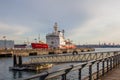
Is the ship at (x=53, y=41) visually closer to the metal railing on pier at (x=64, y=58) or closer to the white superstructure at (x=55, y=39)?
the white superstructure at (x=55, y=39)

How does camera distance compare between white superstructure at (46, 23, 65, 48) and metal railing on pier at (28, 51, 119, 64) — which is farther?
white superstructure at (46, 23, 65, 48)

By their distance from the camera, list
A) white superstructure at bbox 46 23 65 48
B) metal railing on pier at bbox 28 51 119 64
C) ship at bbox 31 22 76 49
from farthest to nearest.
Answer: white superstructure at bbox 46 23 65 48 < ship at bbox 31 22 76 49 < metal railing on pier at bbox 28 51 119 64

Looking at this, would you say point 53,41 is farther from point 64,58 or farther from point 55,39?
point 64,58

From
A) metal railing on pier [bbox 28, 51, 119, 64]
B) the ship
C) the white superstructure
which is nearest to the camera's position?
metal railing on pier [bbox 28, 51, 119, 64]

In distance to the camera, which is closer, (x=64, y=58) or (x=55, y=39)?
(x=64, y=58)

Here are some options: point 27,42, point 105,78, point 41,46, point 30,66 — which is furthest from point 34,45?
point 105,78

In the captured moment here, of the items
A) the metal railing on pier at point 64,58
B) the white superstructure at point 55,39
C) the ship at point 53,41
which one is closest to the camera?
the metal railing on pier at point 64,58

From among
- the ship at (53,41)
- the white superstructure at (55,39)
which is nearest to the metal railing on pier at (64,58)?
the ship at (53,41)

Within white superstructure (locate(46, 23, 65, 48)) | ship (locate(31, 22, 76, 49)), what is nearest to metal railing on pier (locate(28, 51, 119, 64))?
ship (locate(31, 22, 76, 49))

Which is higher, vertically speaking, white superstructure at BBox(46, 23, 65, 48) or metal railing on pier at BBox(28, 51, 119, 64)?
white superstructure at BBox(46, 23, 65, 48)

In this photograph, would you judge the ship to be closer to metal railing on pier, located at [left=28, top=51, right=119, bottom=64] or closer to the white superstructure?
the white superstructure

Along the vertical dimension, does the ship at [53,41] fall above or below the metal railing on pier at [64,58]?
above

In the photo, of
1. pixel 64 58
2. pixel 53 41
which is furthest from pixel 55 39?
pixel 64 58

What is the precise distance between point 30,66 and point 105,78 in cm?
2740
